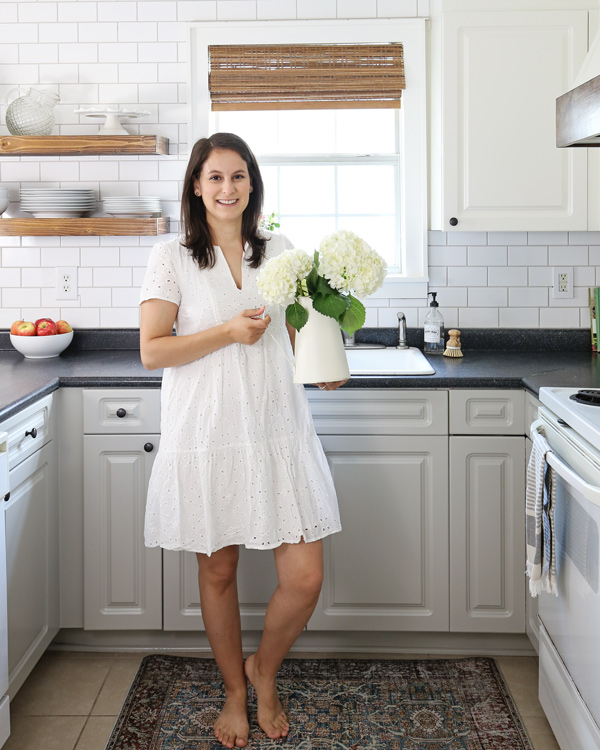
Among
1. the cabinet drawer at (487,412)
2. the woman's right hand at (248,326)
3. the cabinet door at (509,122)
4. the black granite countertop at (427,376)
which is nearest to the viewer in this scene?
the woman's right hand at (248,326)

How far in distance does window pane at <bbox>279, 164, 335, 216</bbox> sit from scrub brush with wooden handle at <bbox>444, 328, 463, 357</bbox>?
775mm

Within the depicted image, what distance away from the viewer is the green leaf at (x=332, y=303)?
2115mm

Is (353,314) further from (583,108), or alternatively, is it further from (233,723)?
(233,723)

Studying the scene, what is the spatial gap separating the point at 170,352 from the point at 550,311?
6.14 feet

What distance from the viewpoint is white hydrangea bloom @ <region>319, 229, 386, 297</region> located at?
2.03 m

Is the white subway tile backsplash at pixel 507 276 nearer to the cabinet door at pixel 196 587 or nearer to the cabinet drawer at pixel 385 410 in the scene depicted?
the cabinet drawer at pixel 385 410

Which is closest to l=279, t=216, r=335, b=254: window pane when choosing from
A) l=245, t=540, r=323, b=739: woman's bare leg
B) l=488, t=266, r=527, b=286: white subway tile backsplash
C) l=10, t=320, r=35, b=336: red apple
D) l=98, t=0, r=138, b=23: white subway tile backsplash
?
l=488, t=266, r=527, b=286: white subway tile backsplash

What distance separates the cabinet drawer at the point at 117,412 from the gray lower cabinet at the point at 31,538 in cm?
13

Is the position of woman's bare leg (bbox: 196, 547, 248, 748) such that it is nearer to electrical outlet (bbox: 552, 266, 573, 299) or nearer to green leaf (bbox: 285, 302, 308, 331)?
green leaf (bbox: 285, 302, 308, 331)

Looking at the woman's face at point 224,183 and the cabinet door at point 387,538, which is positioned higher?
the woman's face at point 224,183

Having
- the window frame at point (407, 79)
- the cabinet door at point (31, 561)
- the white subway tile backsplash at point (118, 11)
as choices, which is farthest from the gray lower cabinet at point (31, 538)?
the white subway tile backsplash at point (118, 11)

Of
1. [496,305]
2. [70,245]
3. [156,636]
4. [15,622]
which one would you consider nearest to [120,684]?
[156,636]

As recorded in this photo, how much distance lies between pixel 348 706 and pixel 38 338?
1.76 m

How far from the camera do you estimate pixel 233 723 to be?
2.42 m
